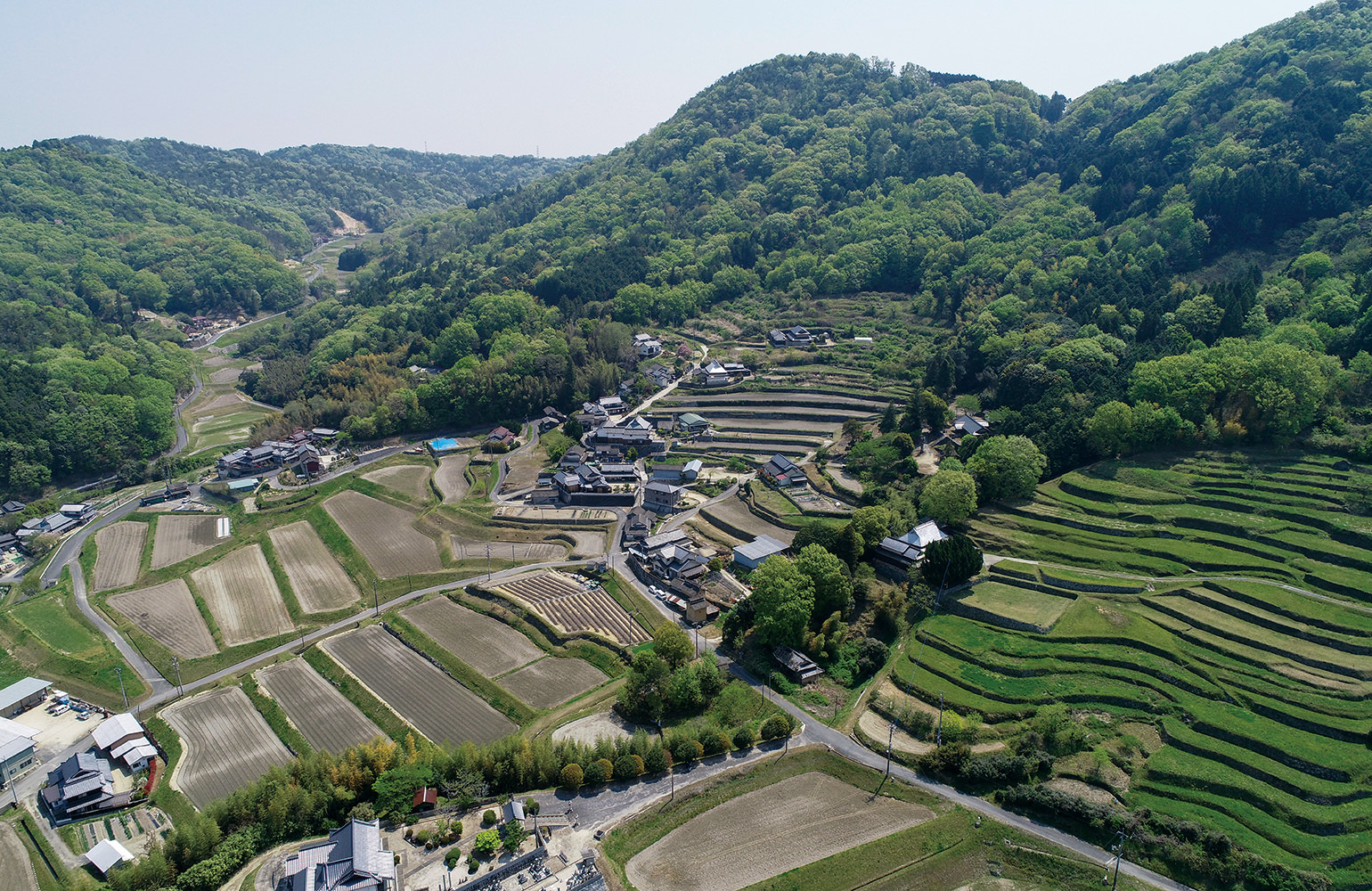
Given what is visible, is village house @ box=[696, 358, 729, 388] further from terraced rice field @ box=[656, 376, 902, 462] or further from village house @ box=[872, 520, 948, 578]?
village house @ box=[872, 520, 948, 578]

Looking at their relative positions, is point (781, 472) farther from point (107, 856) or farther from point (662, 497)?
point (107, 856)

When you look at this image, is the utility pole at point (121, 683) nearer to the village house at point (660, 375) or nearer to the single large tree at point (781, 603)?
the single large tree at point (781, 603)

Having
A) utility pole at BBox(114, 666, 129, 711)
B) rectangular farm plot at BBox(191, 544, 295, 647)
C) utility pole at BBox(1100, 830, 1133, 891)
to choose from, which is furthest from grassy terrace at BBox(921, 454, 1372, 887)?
utility pole at BBox(114, 666, 129, 711)

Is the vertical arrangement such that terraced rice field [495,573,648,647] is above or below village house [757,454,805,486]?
below

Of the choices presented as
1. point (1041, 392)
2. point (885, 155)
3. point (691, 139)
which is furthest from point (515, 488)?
point (691, 139)

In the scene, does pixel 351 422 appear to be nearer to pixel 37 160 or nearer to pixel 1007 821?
pixel 1007 821
